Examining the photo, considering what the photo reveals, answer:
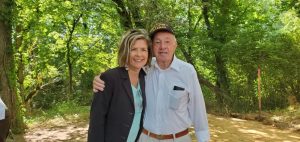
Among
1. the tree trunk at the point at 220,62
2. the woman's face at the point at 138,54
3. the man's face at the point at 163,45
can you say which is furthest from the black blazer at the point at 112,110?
the tree trunk at the point at 220,62

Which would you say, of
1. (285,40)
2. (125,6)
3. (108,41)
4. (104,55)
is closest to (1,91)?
(125,6)

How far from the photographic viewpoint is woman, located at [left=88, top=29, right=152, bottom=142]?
2.43m

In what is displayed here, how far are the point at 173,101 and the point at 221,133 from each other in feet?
18.8

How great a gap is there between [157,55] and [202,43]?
10.9 m

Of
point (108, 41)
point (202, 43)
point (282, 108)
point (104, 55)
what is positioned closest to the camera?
point (282, 108)

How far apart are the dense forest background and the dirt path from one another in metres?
0.71

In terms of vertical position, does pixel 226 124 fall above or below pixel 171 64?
below

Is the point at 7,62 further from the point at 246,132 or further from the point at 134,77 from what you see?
the point at 134,77

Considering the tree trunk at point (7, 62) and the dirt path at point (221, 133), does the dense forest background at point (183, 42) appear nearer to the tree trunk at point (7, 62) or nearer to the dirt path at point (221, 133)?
the tree trunk at point (7, 62)

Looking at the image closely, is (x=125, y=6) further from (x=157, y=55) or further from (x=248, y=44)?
(x=157, y=55)

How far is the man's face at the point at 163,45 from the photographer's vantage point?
276cm

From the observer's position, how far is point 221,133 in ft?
26.8

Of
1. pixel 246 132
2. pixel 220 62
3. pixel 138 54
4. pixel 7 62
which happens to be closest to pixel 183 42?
pixel 220 62

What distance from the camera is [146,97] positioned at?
2.71 m
